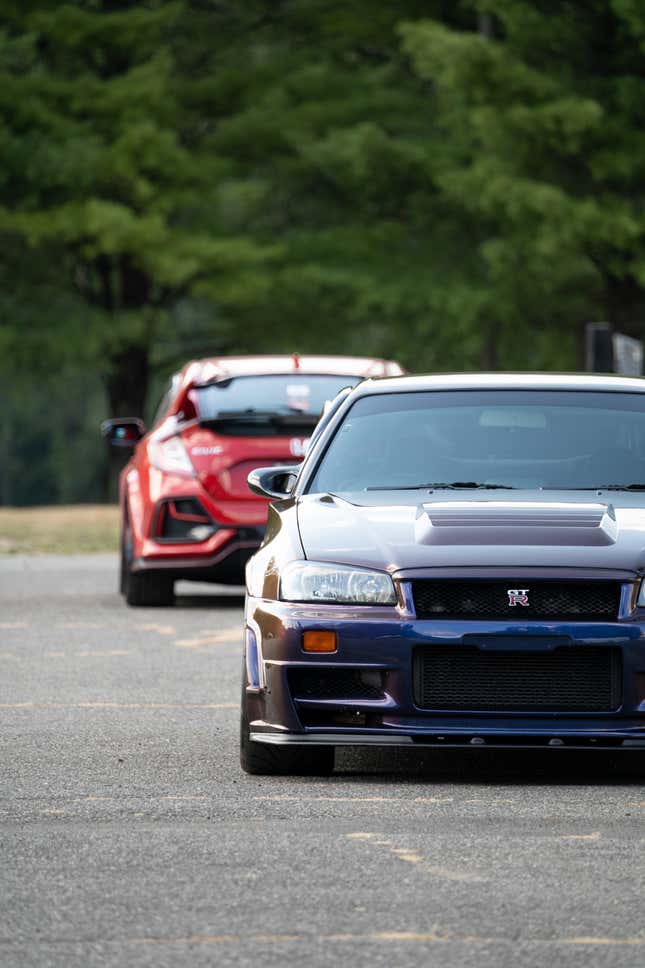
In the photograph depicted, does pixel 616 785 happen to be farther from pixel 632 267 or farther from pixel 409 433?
pixel 632 267

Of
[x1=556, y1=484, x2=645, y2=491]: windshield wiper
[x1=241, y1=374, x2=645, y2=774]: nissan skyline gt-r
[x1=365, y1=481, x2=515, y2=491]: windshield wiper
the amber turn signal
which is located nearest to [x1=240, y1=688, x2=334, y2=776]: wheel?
[x1=241, y1=374, x2=645, y2=774]: nissan skyline gt-r

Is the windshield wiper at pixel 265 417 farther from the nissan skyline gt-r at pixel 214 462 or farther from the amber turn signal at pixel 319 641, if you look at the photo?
the amber turn signal at pixel 319 641

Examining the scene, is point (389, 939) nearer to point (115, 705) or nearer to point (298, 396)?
point (115, 705)

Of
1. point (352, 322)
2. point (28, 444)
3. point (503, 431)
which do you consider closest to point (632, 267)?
point (352, 322)

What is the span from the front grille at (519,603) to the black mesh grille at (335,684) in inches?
11.5

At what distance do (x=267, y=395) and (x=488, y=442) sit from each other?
639 cm

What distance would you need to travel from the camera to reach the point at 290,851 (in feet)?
21.3

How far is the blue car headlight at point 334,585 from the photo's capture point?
7770mm

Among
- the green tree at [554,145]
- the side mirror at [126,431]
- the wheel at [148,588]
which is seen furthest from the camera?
the green tree at [554,145]

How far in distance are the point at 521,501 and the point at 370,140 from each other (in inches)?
1212

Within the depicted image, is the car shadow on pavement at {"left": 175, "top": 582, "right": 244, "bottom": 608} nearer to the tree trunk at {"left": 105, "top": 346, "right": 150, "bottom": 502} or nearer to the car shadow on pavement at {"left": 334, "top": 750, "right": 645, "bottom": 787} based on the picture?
the car shadow on pavement at {"left": 334, "top": 750, "right": 645, "bottom": 787}

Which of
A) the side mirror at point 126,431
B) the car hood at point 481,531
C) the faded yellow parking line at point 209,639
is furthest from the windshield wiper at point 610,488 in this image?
the side mirror at point 126,431

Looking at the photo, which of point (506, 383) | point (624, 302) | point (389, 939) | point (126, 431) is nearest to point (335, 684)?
point (506, 383)

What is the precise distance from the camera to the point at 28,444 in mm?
92125
